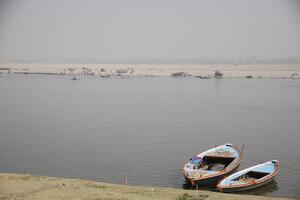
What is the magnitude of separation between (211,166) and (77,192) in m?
10.6

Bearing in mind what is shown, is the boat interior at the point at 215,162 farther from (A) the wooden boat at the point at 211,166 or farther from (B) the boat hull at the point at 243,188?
(B) the boat hull at the point at 243,188

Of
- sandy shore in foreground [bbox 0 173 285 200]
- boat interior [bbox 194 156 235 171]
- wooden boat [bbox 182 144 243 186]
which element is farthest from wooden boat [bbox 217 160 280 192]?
sandy shore in foreground [bbox 0 173 285 200]

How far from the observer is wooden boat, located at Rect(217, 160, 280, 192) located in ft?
63.6

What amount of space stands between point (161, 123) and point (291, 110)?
20.8m

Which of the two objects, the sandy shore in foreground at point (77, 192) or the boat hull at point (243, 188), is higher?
the sandy shore in foreground at point (77, 192)

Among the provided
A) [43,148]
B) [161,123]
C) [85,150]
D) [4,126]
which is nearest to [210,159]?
[85,150]

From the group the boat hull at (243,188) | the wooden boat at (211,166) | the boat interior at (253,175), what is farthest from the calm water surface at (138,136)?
the wooden boat at (211,166)

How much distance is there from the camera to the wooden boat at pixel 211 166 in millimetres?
20312

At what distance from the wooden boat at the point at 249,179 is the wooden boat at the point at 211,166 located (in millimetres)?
798

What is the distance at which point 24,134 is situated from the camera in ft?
111

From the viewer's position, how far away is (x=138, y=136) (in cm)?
3347

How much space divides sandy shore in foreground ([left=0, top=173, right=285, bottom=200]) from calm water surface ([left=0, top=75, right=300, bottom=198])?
428 cm

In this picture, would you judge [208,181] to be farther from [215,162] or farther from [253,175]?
[215,162]

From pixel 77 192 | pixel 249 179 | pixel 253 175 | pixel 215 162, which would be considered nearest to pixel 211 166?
pixel 215 162
